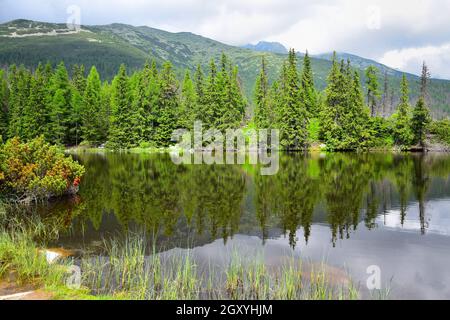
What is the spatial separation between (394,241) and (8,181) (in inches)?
834

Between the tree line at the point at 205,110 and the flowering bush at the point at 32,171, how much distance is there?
4914 centimetres

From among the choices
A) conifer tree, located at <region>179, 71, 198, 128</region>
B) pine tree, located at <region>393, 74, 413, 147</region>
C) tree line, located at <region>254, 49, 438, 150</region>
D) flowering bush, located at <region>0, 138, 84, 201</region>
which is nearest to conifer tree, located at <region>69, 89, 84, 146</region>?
conifer tree, located at <region>179, 71, 198, 128</region>

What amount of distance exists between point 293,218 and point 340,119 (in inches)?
2128

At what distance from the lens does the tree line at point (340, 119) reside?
67.7 metres

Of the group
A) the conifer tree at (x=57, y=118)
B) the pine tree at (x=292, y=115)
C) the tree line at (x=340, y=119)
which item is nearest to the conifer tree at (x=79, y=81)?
the conifer tree at (x=57, y=118)

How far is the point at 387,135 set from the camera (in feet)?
232

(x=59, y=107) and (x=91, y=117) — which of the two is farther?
(x=91, y=117)

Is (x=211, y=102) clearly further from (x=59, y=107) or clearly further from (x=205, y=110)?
(x=59, y=107)

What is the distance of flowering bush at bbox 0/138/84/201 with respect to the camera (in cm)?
2231

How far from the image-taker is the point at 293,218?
19391 mm

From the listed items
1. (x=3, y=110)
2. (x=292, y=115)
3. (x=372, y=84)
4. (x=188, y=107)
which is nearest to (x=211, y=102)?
(x=188, y=107)

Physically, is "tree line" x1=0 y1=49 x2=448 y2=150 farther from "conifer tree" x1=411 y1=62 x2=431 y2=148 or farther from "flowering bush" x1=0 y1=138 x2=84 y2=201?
"flowering bush" x1=0 y1=138 x2=84 y2=201

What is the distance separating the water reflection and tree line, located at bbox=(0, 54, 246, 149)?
38543mm
